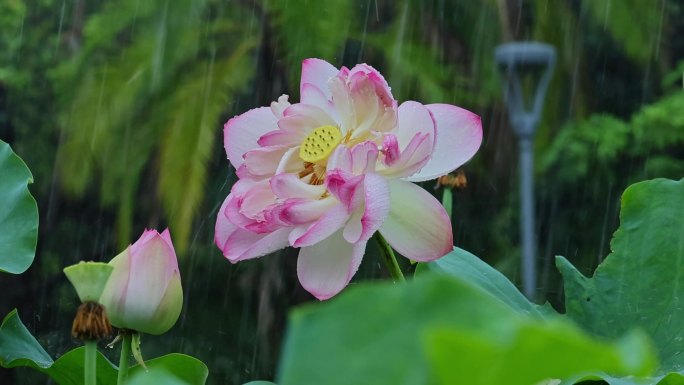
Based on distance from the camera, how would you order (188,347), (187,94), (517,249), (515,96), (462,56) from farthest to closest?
(462,56)
(517,249)
(187,94)
(188,347)
(515,96)

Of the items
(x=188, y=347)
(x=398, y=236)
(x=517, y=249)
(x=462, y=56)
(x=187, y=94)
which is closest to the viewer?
(x=398, y=236)

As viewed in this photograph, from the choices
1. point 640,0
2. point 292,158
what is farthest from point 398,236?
point 640,0

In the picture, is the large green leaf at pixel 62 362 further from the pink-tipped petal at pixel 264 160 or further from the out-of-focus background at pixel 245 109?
the out-of-focus background at pixel 245 109

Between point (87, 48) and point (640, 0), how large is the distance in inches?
86.7

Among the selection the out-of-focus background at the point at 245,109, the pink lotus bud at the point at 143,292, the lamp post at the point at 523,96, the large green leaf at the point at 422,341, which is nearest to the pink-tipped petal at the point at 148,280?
the pink lotus bud at the point at 143,292

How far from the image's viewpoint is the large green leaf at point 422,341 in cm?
10

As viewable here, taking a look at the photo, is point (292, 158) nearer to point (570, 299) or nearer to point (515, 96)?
point (570, 299)

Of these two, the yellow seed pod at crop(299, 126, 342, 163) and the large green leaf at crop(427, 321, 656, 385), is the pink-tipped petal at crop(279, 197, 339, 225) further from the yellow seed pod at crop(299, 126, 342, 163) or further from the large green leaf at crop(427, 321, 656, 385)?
the large green leaf at crop(427, 321, 656, 385)

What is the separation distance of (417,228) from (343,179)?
0.02 m

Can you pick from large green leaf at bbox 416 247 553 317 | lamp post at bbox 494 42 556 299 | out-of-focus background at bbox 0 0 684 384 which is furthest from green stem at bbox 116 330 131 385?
out-of-focus background at bbox 0 0 684 384

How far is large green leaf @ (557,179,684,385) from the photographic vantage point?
12.8 inches

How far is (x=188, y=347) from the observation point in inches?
142

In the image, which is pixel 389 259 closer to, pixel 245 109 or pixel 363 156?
pixel 363 156

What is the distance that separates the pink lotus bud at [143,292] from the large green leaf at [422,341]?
0.12 metres
